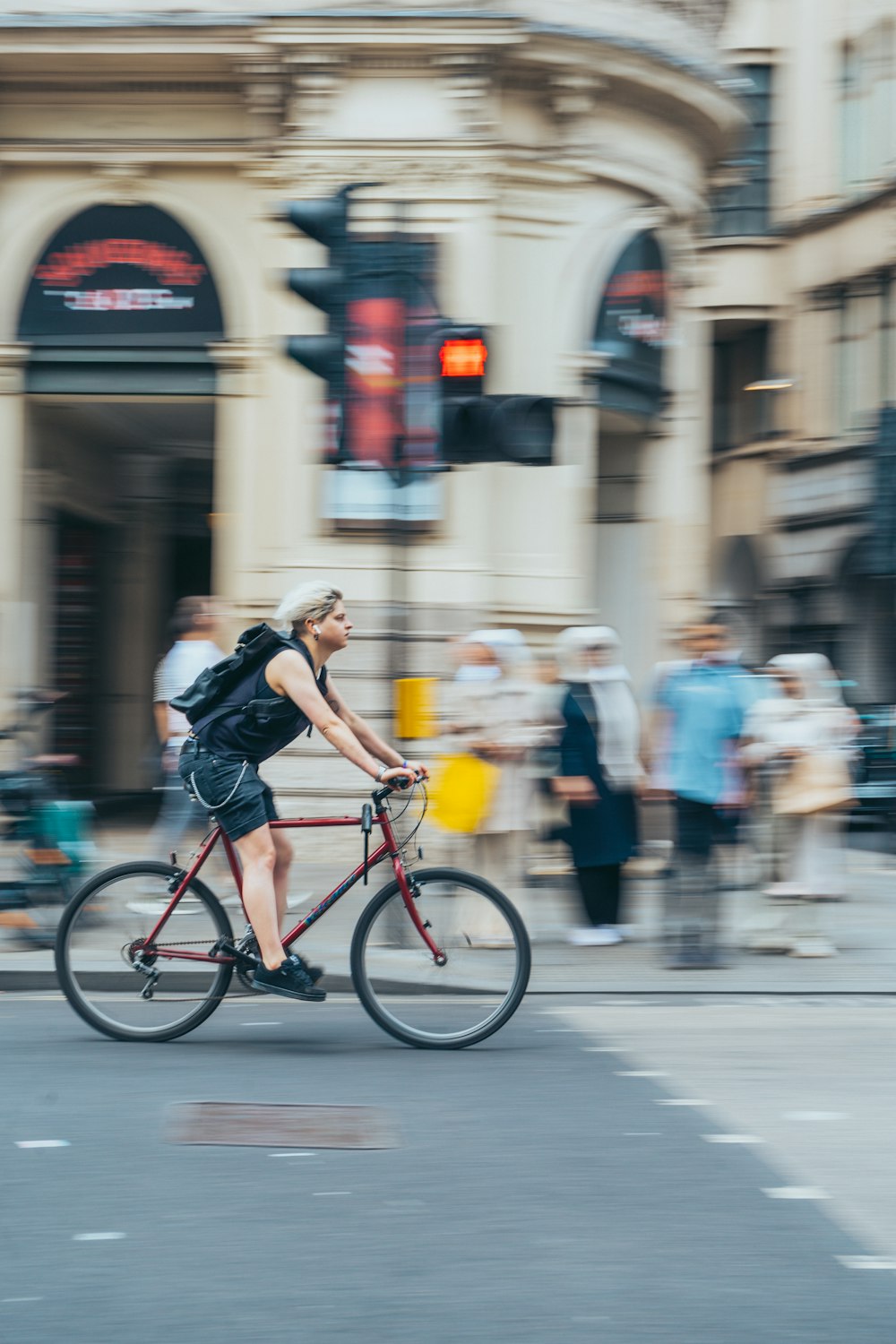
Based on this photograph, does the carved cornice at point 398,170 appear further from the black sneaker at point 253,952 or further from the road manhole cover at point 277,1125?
the road manhole cover at point 277,1125

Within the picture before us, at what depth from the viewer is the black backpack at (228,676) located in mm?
6367

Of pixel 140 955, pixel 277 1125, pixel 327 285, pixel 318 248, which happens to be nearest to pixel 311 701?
pixel 140 955

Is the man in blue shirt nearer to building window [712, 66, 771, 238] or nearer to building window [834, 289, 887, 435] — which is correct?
building window [834, 289, 887, 435]

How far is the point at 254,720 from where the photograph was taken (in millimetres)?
6414

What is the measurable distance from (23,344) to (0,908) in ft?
19.0

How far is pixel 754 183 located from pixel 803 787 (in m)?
20.8

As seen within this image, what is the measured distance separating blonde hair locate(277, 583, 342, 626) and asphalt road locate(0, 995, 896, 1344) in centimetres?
163

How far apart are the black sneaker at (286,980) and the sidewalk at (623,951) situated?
55 cm

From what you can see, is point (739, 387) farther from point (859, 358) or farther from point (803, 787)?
point (803, 787)

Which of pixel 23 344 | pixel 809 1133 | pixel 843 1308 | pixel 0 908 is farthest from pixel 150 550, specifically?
pixel 843 1308

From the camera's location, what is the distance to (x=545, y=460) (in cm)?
848

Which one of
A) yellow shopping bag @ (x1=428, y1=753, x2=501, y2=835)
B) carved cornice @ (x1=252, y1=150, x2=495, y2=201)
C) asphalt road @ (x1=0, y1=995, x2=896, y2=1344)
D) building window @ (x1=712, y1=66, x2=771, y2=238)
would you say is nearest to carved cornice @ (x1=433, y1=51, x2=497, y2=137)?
carved cornice @ (x1=252, y1=150, x2=495, y2=201)

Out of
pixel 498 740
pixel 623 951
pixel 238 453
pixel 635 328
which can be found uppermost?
pixel 635 328

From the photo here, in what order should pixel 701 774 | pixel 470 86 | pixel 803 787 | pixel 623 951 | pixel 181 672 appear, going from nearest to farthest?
pixel 701 774 < pixel 623 951 < pixel 803 787 < pixel 181 672 < pixel 470 86
